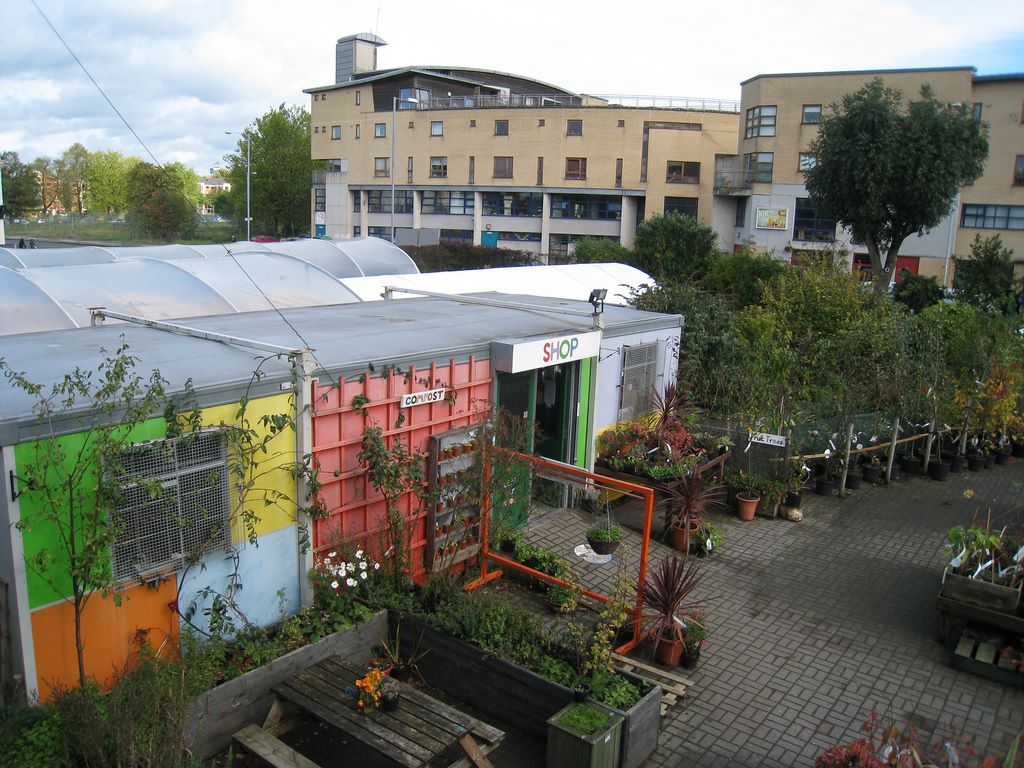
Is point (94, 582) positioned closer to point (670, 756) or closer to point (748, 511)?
point (670, 756)

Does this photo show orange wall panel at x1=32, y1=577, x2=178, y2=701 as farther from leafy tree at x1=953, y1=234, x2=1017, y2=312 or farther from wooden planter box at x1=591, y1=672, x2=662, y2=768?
leafy tree at x1=953, y1=234, x2=1017, y2=312

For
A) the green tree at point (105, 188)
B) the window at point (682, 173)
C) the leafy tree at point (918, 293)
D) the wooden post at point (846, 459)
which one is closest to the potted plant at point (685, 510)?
the wooden post at point (846, 459)

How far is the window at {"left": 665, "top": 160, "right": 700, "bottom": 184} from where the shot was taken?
54781mm

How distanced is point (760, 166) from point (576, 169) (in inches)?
552

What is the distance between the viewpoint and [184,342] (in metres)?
8.70

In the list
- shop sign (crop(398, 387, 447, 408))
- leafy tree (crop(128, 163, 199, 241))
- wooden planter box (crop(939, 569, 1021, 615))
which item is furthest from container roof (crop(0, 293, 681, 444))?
leafy tree (crop(128, 163, 199, 241))

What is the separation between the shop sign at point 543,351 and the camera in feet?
33.0

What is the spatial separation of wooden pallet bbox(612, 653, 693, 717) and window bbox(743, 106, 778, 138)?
43.7 m

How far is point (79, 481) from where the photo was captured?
6004 mm

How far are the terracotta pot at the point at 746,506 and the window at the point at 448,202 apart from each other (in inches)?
2017

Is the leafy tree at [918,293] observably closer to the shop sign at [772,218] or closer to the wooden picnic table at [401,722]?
the shop sign at [772,218]

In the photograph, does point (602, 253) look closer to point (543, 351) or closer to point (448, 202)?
point (448, 202)

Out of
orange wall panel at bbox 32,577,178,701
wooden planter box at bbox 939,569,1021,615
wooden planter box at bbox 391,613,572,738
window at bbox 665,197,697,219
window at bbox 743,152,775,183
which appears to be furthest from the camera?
window at bbox 665,197,697,219

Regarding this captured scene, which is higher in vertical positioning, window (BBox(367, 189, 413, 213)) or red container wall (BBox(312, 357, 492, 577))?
window (BBox(367, 189, 413, 213))
